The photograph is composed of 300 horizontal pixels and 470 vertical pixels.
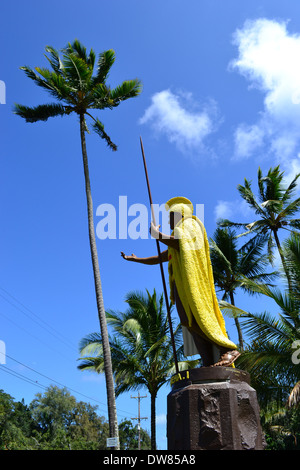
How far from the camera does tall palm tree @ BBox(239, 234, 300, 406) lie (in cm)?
1012

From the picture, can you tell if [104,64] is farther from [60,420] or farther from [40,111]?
[60,420]

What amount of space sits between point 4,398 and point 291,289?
22088 mm

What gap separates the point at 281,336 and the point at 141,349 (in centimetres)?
721

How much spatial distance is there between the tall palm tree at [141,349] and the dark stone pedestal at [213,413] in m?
10.5

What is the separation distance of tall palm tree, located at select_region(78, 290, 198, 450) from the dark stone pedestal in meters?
10.5

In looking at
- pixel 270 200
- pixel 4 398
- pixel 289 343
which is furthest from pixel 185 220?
pixel 4 398

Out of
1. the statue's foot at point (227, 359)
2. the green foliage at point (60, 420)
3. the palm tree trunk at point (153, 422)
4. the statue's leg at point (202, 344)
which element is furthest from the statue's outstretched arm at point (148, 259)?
the green foliage at point (60, 420)

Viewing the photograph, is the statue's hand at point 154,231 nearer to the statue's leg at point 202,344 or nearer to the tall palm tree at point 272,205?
the statue's leg at point 202,344

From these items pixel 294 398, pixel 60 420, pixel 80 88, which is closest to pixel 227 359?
Answer: pixel 294 398

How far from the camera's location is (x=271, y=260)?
19.2 metres

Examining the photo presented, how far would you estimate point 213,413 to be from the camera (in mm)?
4785

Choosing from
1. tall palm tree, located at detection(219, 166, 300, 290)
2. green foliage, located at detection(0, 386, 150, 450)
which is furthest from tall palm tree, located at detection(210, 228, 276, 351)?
green foliage, located at detection(0, 386, 150, 450)
